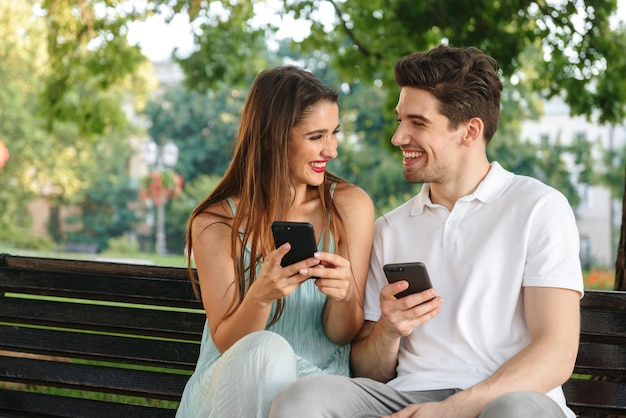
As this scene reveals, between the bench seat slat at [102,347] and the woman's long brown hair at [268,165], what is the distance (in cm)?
58

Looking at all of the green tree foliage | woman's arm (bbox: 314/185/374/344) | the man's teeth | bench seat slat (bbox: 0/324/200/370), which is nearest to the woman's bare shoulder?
woman's arm (bbox: 314/185/374/344)

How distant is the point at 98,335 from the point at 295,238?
1498 mm

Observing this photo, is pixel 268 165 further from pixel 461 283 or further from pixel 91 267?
pixel 91 267

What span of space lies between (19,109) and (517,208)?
1586 inches

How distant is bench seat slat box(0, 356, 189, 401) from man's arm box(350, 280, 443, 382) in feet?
2.88

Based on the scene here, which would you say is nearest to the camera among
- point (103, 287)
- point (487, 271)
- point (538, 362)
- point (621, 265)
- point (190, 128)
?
point (538, 362)

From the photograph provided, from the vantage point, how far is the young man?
2.60 metres

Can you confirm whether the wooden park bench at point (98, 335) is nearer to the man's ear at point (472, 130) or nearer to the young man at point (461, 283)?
the young man at point (461, 283)

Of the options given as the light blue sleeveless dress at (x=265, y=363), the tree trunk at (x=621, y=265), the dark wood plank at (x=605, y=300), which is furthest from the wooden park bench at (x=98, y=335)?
the dark wood plank at (x=605, y=300)

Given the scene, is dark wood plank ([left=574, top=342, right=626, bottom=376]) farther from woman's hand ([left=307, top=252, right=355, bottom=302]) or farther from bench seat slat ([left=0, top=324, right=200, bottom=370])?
bench seat slat ([left=0, top=324, right=200, bottom=370])

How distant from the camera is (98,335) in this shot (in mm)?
3838

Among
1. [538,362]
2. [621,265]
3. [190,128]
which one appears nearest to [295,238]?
[538,362]

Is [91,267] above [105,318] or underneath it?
above

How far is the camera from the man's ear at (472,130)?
9.89 ft
